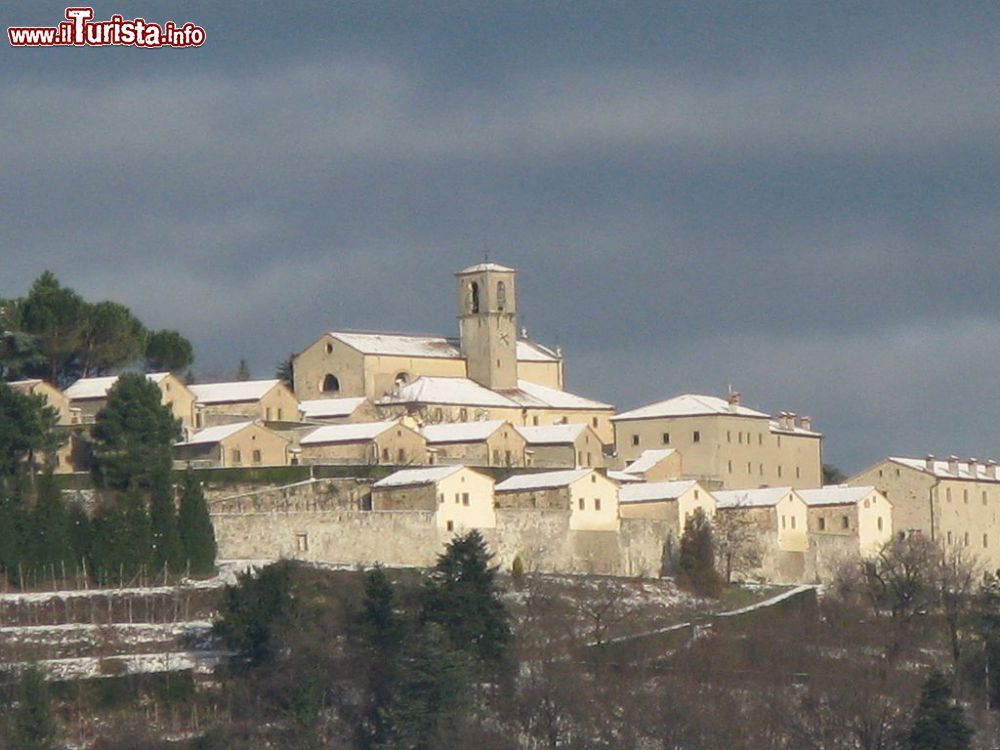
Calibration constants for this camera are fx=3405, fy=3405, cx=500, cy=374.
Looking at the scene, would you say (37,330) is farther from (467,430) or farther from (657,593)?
(657,593)

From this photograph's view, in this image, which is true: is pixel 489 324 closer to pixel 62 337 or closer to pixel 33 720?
pixel 62 337

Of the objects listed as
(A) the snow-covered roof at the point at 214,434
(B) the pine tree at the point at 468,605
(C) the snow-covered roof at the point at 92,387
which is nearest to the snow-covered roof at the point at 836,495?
(A) the snow-covered roof at the point at 214,434

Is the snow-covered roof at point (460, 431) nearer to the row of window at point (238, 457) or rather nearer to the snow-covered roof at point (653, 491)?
the snow-covered roof at point (653, 491)

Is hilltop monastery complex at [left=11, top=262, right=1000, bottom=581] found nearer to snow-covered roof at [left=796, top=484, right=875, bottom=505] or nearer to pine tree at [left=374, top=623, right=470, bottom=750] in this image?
snow-covered roof at [left=796, top=484, right=875, bottom=505]

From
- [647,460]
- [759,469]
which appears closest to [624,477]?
[647,460]

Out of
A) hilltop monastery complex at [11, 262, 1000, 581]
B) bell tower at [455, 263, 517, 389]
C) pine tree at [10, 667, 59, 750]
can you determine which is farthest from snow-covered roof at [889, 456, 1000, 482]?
pine tree at [10, 667, 59, 750]

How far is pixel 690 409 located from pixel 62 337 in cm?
1697

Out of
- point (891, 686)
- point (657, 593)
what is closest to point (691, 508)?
point (657, 593)

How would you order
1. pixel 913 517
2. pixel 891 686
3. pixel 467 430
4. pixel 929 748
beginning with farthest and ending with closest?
pixel 913 517 → pixel 467 430 → pixel 891 686 → pixel 929 748

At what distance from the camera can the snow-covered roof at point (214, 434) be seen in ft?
266

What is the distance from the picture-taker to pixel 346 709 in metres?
66.2

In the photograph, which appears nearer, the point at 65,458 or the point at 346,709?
the point at 346,709

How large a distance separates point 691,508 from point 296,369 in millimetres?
15222

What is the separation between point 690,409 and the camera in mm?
91250
